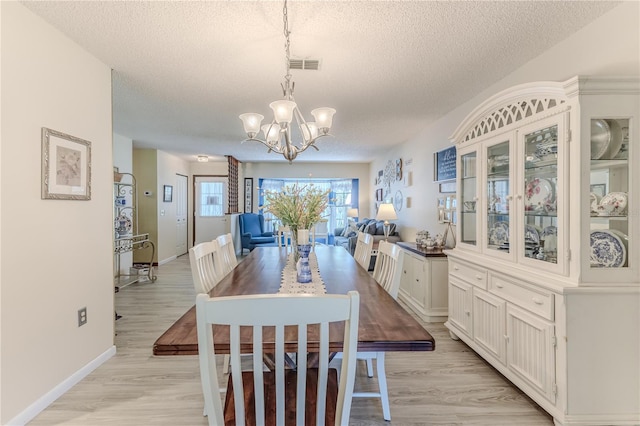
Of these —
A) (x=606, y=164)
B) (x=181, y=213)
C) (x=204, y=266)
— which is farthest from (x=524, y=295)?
(x=181, y=213)

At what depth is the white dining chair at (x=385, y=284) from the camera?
183cm

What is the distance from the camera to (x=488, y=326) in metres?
2.33

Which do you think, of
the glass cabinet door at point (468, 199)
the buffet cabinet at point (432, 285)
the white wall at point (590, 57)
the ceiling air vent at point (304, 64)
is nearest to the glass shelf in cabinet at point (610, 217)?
the white wall at point (590, 57)

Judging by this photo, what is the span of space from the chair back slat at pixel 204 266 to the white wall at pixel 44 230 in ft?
2.94

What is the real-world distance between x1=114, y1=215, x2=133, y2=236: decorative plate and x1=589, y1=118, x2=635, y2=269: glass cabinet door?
5.19 metres

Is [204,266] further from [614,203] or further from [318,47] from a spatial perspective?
[614,203]

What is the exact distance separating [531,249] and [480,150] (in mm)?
886

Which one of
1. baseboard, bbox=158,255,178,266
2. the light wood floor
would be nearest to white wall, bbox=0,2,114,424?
the light wood floor

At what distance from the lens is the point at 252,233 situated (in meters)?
7.38

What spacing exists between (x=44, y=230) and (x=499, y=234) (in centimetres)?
306

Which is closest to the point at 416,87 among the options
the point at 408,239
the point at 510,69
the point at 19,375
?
the point at 510,69

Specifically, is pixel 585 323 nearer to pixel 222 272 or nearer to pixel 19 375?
pixel 222 272

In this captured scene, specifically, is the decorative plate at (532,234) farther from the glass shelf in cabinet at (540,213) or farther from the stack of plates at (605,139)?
the stack of plates at (605,139)

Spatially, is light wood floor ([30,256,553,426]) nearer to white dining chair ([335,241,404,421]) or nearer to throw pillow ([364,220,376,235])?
white dining chair ([335,241,404,421])
